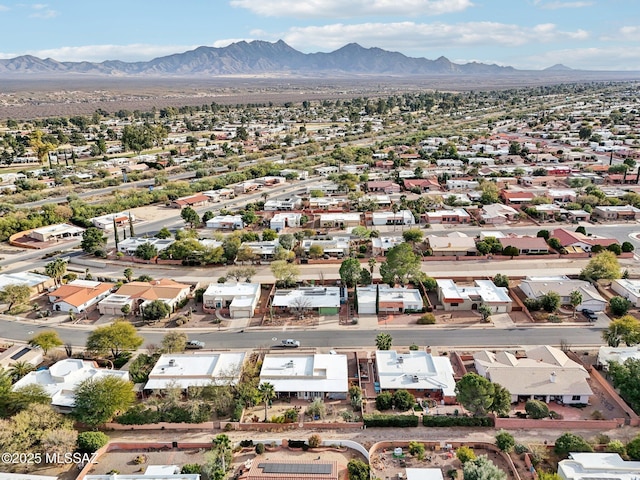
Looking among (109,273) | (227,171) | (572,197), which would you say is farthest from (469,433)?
(227,171)

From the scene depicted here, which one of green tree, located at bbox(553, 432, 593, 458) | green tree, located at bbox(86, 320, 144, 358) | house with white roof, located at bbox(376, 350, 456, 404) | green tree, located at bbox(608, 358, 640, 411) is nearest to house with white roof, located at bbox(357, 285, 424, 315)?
house with white roof, located at bbox(376, 350, 456, 404)

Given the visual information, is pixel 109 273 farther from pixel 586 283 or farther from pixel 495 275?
pixel 586 283

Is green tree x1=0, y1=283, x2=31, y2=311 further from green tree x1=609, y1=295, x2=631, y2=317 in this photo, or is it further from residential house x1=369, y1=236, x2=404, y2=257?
green tree x1=609, y1=295, x2=631, y2=317

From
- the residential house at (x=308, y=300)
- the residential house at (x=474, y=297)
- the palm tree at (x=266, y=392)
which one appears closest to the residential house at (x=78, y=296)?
the residential house at (x=308, y=300)

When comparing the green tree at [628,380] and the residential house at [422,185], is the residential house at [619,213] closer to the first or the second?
the residential house at [422,185]

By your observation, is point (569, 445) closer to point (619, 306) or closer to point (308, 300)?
point (619, 306)
